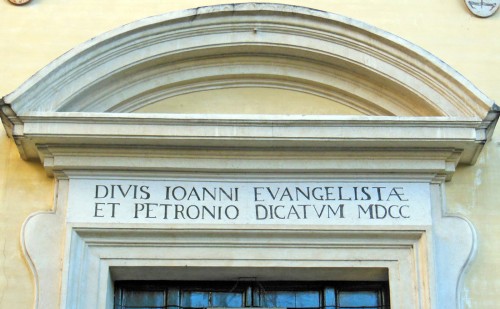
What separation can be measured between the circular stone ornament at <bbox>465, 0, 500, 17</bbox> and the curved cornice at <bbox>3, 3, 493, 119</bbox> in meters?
1.07

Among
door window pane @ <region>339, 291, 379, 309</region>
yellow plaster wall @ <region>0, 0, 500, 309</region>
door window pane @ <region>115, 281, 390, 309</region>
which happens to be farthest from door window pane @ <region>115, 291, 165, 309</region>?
door window pane @ <region>339, 291, 379, 309</region>

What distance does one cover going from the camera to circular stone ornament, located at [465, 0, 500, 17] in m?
11.8

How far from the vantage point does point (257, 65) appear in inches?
452

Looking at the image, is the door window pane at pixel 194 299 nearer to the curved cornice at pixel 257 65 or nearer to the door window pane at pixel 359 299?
A: the door window pane at pixel 359 299

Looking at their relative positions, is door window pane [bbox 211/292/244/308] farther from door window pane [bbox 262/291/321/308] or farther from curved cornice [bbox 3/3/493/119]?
curved cornice [bbox 3/3/493/119]

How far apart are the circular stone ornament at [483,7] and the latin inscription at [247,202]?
196 cm

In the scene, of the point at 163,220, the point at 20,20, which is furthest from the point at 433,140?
the point at 20,20

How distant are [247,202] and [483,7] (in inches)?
120

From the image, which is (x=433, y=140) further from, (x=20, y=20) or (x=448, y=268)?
(x=20, y=20)

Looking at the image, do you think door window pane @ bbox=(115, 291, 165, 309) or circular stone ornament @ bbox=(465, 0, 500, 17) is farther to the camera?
circular stone ornament @ bbox=(465, 0, 500, 17)

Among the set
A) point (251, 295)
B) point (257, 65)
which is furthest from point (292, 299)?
point (257, 65)

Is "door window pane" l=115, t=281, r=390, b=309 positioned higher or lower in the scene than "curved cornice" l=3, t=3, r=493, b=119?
lower

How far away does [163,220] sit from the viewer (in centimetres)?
1057

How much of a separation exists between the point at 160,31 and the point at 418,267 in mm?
3063
